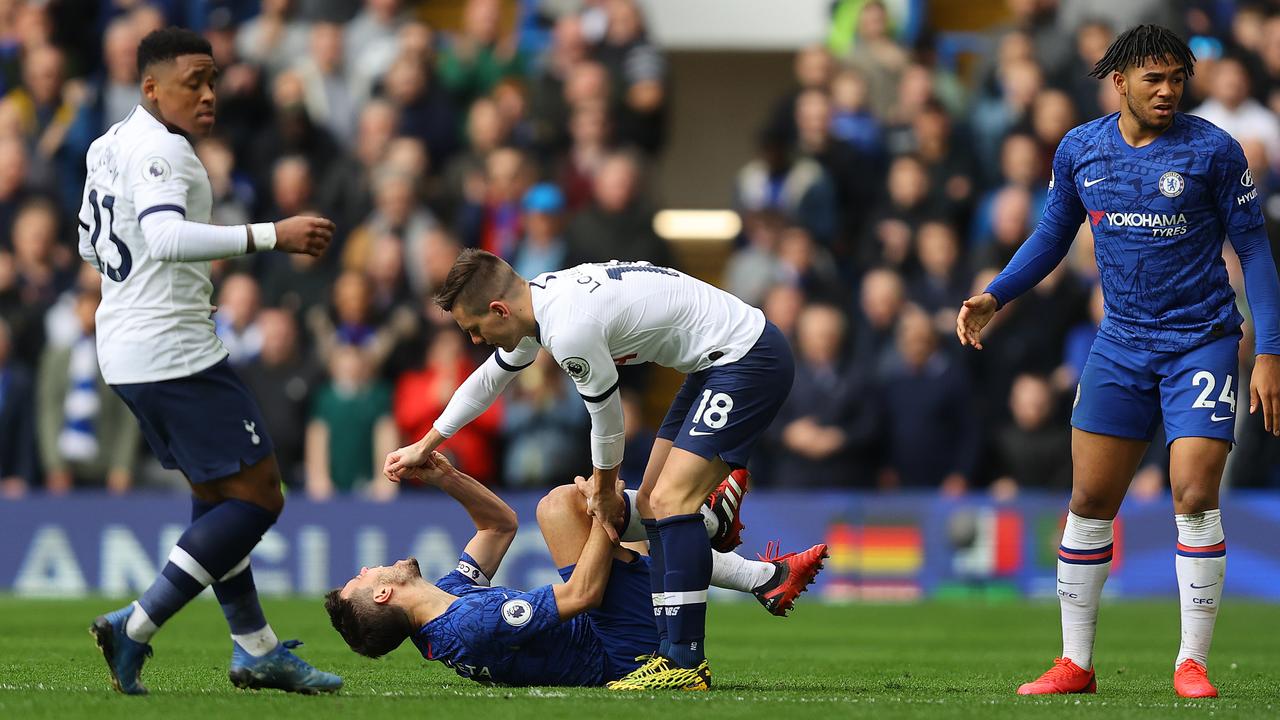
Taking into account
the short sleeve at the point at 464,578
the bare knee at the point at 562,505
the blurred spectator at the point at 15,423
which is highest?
the bare knee at the point at 562,505

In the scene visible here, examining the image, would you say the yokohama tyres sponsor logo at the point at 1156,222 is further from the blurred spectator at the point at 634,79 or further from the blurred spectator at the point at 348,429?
the blurred spectator at the point at 634,79

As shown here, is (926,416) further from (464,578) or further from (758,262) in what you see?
(464,578)

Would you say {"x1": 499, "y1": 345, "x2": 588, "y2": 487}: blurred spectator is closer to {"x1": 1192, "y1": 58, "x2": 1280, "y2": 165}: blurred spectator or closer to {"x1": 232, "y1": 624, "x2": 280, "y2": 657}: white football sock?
{"x1": 1192, "y1": 58, "x2": 1280, "y2": 165}: blurred spectator

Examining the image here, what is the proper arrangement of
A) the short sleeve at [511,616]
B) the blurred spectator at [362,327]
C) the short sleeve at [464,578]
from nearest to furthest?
the short sleeve at [511,616]
the short sleeve at [464,578]
the blurred spectator at [362,327]

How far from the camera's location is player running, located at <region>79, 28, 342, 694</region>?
23.3 feet

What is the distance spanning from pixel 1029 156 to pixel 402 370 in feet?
19.0

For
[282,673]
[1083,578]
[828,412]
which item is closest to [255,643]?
[282,673]

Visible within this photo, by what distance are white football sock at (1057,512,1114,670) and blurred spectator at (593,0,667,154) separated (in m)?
9.72

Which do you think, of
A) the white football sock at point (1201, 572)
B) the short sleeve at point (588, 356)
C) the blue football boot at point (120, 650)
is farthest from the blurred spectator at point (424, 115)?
the white football sock at point (1201, 572)

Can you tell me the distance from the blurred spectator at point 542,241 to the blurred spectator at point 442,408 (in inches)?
37.4

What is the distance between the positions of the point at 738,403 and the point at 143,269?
2.63m

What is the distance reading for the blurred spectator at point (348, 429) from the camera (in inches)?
611

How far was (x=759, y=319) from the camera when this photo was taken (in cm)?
830

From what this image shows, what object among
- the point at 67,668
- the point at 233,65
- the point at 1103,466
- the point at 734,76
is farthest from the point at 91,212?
the point at 734,76
